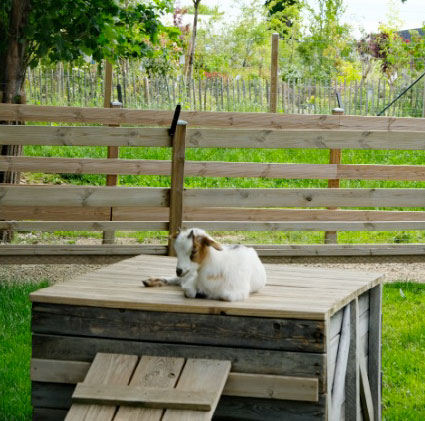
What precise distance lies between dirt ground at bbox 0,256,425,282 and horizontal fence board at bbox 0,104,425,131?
4.78 ft

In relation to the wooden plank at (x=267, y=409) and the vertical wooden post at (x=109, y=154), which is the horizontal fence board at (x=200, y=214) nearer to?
the vertical wooden post at (x=109, y=154)

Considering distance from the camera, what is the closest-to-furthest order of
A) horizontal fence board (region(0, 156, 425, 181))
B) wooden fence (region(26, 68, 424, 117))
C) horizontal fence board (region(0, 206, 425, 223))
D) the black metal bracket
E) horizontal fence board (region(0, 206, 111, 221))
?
the black metal bracket
horizontal fence board (region(0, 156, 425, 181))
horizontal fence board (region(0, 206, 111, 221))
horizontal fence board (region(0, 206, 425, 223))
wooden fence (region(26, 68, 424, 117))

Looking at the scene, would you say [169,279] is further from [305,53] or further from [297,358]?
[305,53]

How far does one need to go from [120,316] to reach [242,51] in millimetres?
22237

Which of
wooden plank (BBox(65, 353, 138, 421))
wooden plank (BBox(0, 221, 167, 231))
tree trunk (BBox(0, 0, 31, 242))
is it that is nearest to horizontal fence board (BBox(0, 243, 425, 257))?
wooden plank (BBox(0, 221, 167, 231))

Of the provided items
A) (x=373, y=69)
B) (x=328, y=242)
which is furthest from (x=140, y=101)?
(x=373, y=69)

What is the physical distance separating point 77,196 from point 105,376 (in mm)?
3378

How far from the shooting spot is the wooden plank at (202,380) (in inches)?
126

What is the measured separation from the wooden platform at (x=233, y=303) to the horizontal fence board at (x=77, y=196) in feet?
6.35

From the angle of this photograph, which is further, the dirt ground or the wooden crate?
the dirt ground

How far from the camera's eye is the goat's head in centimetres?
358

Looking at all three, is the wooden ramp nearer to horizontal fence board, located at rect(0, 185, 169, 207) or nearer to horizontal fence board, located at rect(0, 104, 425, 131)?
horizontal fence board, located at rect(0, 185, 169, 207)

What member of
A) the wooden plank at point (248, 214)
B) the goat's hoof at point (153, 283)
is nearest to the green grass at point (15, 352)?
the goat's hoof at point (153, 283)

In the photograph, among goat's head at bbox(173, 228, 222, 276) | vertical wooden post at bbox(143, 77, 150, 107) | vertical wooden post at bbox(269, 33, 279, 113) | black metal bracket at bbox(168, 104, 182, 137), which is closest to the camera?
goat's head at bbox(173, 228, 222, 276)
